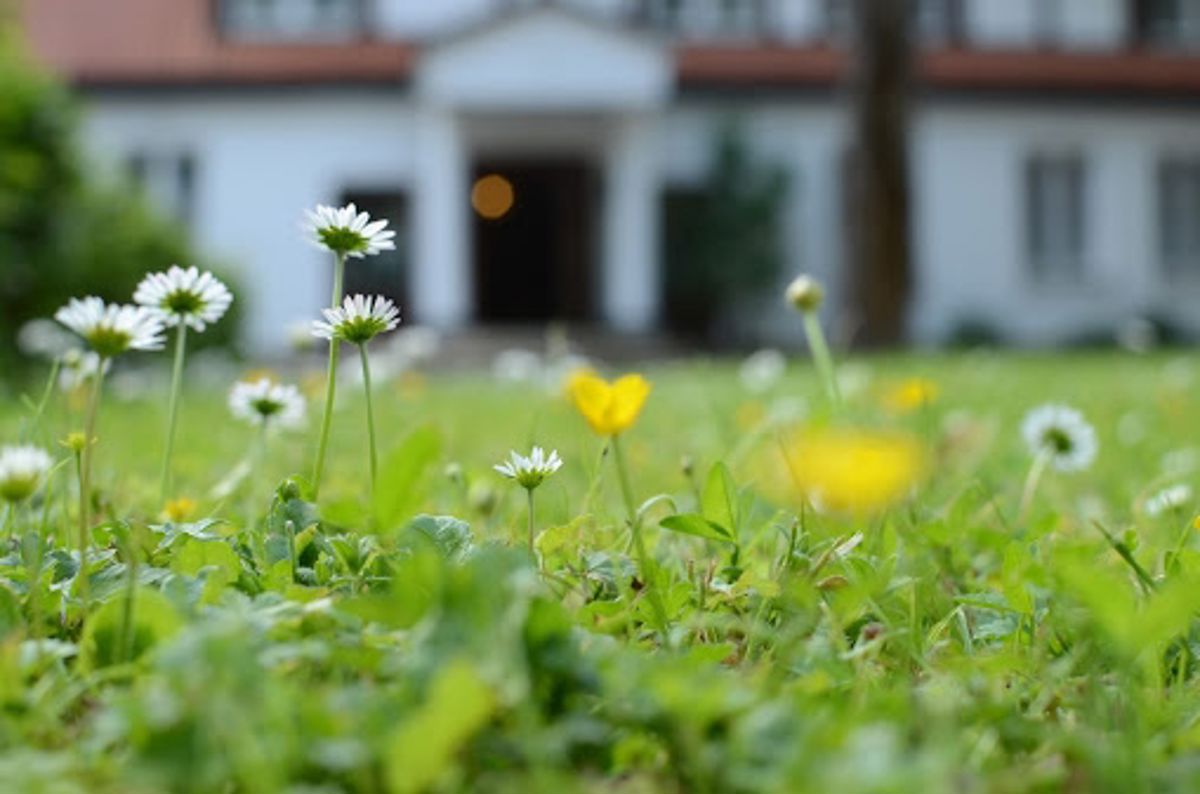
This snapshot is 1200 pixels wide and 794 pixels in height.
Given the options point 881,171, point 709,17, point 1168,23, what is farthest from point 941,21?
point 881,171

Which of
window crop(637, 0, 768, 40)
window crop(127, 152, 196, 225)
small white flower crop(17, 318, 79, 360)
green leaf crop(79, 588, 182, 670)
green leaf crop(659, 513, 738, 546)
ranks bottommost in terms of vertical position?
small white flower crop(17, 318, 79, 360)

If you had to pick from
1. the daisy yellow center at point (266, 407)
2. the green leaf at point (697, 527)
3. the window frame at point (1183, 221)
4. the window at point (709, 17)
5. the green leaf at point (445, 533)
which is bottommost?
the window frame at point (1183, 221)

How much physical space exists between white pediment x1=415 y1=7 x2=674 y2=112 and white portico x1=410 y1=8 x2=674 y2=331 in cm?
1

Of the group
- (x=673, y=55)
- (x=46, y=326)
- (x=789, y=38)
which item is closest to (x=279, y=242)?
(x=673, y=55)

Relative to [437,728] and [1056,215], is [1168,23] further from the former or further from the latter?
[437,728]

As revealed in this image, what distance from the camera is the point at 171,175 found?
18797 millimetres

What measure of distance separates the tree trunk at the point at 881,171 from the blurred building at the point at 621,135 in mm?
3958

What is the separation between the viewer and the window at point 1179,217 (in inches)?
804

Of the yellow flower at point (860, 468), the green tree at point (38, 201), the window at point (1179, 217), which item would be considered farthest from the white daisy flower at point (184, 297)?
the window at point (1179, 217)

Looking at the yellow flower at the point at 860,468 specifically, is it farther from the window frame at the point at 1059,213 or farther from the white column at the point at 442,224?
the window frame at the point at 1059,213

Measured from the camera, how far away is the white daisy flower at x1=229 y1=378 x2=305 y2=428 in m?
1.62

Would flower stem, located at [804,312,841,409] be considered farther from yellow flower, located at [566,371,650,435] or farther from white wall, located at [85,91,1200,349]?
white wall, located at [85,91,1200,349]

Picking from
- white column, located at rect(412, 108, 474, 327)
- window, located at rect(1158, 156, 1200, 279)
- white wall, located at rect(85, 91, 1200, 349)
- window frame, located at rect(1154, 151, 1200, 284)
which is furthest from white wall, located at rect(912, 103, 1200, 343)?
white column, located at rect(412, 108, 474, 327)

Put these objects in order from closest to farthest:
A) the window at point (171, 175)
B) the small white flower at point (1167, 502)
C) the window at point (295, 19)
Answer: the small white flower at point (1167, 502)
the window at point (171, 175)
the window at point (295, 19)
